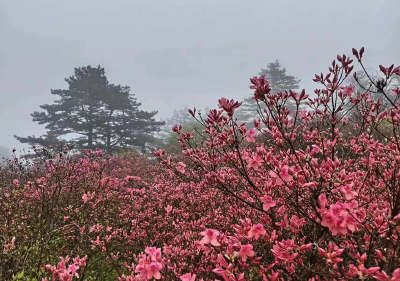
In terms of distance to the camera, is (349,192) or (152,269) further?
(349,192)

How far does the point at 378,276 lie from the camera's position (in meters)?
1.18

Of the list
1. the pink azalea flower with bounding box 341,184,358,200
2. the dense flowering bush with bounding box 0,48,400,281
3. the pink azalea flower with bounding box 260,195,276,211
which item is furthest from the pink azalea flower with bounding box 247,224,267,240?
the pink azalea flower with bounding box 341,184,358,200

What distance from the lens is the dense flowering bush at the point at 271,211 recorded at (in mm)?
1536

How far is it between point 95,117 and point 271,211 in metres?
23.9

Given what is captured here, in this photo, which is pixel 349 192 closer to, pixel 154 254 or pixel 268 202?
pixel 268 202

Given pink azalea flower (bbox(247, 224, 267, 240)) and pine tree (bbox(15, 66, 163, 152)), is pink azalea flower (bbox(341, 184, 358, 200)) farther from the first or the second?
pine tree (bbox(15, 66, 163, 152))

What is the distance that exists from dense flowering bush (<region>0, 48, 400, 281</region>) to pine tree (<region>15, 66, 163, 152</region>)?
18497mm

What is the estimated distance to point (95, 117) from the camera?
917 inches

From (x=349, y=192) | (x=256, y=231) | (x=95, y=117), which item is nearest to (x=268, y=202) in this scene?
(x=256, y=231)

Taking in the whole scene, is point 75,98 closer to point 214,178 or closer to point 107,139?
point 107,139

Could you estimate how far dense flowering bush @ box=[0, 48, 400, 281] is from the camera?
1.54 m

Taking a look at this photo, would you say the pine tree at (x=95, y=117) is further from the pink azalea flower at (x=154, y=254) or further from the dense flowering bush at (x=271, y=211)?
the pink azalea flower at (x=154, y=254)

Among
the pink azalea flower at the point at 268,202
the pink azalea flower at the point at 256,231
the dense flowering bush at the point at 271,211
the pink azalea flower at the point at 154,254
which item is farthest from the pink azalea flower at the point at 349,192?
the pink azalea flower at the point at 154,254

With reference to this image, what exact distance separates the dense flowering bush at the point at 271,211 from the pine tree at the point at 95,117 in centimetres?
1850
